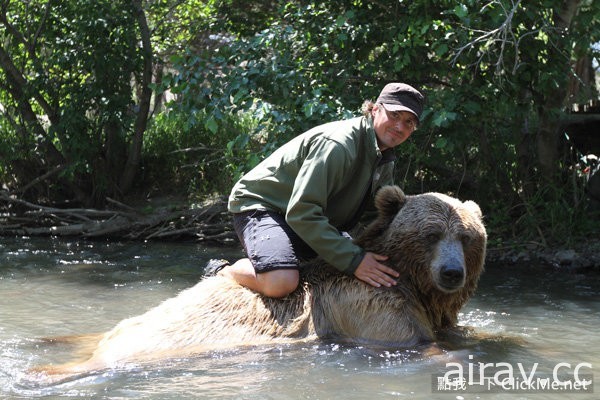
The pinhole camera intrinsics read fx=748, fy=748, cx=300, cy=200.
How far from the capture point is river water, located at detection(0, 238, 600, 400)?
4.17 metres

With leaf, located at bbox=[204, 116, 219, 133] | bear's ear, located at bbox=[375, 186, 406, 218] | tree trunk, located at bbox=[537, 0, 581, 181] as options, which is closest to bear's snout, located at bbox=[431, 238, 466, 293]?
bear's ear, located at bbox=[375, 186, 406, 218]

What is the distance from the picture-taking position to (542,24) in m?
8.30

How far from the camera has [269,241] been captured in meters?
4.86

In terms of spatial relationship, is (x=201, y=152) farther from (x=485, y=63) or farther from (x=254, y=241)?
(x=254, y=241)

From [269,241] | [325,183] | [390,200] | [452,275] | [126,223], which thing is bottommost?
[452,275]

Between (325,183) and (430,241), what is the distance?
2.66 ft

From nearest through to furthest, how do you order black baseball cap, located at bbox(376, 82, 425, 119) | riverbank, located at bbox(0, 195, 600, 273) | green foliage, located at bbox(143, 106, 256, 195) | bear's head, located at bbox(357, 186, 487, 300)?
bear's head, located at bbox(357, 186, 487, 300) < black baseball cap, located at bbox(376, 82, 425, 119) < riverbank, located at bbox(0, 195, 600, 273) < green foliage, located at bbox(143, 106, 256, 195)

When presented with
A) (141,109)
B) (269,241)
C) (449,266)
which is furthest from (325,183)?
(141,109)

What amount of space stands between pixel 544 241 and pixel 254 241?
5.24 metres

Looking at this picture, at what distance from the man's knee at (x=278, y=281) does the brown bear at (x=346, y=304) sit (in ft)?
Answer: 0.33

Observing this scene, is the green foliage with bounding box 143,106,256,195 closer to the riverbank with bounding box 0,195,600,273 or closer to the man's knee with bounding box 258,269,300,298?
the riverbank with bounding box 0,195,600,273

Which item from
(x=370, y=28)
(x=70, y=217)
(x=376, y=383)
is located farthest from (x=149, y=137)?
(x=376, y=383)

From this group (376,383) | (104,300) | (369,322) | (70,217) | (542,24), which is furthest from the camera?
(70,217)

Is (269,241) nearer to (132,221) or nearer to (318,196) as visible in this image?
(318,196)
